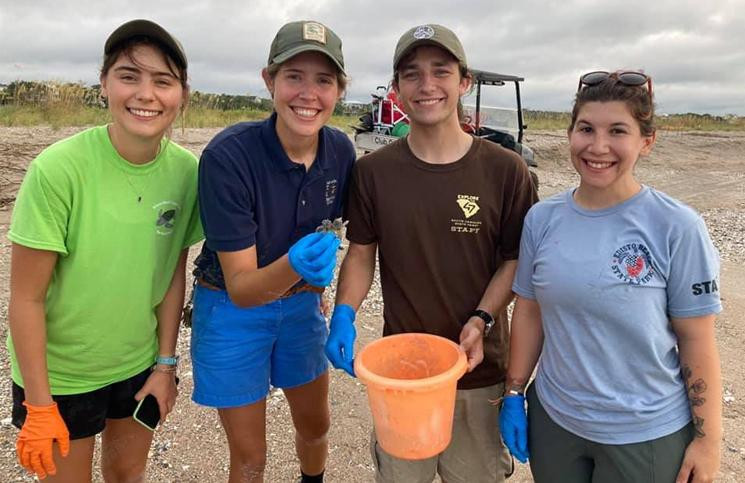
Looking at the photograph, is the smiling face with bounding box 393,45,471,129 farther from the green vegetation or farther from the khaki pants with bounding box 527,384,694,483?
the green vegetation

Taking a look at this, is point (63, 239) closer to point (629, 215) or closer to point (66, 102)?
point (629, 215)

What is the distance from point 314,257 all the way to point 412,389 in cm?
52

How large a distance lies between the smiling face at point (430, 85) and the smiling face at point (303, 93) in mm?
301

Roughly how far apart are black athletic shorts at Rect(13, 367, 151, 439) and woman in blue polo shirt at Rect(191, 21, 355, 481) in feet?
0.80

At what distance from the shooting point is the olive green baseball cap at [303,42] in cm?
188

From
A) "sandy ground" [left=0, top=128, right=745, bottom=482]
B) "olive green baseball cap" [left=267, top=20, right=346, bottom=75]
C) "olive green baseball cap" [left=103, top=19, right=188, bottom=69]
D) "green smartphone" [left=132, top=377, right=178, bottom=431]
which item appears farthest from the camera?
"sandy ground" [left=0, top=128, right=745, bottom=482]

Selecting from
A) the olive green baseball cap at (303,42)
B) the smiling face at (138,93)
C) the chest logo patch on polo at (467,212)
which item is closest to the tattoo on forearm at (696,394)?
the chest logo patch on polo at (467,212)

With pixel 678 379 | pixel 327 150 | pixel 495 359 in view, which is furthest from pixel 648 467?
pixel 327 150

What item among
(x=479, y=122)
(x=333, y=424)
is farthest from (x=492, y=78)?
(x=333, y=424)

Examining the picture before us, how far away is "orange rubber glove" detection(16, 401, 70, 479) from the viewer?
5.57 ft

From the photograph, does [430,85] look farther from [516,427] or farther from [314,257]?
[516,427]

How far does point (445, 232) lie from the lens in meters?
1.99

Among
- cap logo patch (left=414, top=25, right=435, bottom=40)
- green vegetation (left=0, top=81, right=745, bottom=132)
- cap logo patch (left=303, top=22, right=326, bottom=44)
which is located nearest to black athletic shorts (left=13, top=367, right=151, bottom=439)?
cap logo patch (left=303, top=22, right=326, bottom=44)

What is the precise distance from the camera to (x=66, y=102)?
1504 cm
